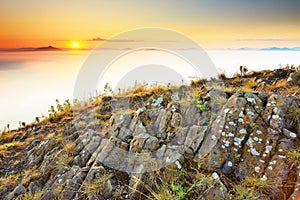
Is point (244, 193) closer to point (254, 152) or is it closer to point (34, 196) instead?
point (254, 152)


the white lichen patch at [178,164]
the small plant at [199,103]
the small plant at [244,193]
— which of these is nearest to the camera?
the small plant at [244,193]

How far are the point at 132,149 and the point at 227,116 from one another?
9.08 ft

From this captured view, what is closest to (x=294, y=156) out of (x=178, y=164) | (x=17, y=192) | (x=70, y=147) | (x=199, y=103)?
(x=178, y=164)

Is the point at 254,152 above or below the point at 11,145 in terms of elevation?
above

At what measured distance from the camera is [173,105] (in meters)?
8.40

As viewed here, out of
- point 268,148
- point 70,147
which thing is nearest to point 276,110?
point 268,148

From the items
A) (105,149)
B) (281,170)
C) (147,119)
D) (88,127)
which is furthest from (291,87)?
(88,127)

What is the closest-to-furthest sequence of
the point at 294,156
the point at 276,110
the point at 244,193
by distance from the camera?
the point at 244,193
the point at 294,156
the point at 276,110

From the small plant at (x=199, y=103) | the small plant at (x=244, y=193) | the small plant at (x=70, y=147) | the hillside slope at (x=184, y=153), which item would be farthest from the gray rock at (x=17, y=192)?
the small plant at (x=244, y=193)

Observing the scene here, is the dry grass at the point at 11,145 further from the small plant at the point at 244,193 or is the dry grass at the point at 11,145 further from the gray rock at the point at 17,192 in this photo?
the small plant at the point at 244,193

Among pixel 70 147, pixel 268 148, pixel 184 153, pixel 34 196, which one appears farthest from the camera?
pixel 70 147

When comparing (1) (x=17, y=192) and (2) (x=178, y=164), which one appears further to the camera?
(1) (x=17, y=192)

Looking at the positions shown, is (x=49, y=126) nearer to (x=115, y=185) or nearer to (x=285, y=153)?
(x=115, y=185)

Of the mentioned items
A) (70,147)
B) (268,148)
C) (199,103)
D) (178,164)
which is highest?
(199,103)
